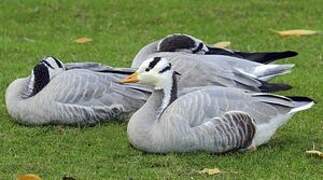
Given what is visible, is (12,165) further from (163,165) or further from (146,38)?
(146,38)

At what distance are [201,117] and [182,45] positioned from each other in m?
2.58

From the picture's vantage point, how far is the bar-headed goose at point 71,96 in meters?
8.52

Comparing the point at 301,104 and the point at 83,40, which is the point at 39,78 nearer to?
the point at 301,104

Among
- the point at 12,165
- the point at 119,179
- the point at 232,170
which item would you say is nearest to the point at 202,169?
the point at 232,170

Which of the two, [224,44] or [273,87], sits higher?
[273,87]

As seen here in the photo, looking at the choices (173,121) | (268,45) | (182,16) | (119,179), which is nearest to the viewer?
(119,179)

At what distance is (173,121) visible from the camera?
7465 millimetres

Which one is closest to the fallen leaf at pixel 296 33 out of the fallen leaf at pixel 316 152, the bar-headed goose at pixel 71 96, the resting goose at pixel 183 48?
the resting goose at pixel 183 48

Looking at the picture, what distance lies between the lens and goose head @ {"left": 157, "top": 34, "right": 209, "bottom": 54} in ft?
32.5

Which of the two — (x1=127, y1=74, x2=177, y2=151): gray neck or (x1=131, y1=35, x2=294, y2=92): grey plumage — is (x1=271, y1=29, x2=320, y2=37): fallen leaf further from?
(x1=127, y1=74, x2=177, y2=151): gray neck

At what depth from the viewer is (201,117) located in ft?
24.7

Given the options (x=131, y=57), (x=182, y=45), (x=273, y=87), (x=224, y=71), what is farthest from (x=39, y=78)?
(x=131, y=57)

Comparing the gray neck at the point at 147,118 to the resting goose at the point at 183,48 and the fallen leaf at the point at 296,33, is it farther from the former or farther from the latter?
the fallen leaf at the point at 296,33

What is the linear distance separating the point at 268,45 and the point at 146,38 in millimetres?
1676
